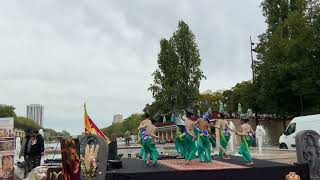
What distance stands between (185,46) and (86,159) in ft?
148

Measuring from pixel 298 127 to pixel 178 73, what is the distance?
2820 centimetres

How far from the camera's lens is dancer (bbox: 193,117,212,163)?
55.2ft

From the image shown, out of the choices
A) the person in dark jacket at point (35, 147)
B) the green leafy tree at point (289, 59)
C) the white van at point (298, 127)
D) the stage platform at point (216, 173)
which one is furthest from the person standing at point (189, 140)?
the green leafy tree at point (289, 59)

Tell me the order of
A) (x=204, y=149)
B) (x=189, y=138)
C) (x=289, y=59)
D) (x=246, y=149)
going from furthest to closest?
1. (x=289, y=59)
2. (x=204, y=149)
3. (x=189, y=138)
4. (x=246, y=149)

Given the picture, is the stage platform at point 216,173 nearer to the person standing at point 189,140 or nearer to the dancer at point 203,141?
the person standing at point 189,140

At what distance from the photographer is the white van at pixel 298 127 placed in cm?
2506

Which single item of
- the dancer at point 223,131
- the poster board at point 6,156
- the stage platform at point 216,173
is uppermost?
the dancer at point 223,131

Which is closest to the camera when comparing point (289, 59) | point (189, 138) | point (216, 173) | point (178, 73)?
point (216, 173)

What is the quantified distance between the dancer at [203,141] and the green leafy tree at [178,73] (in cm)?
3619

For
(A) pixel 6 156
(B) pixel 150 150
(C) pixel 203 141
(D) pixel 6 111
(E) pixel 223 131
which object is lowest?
(A) pixel 6 156

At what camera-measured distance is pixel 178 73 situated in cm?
5378

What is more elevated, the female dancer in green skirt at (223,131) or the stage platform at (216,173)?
the female dancer in green skirt at (223,131)

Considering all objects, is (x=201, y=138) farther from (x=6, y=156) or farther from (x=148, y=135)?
(x=6, y=156)

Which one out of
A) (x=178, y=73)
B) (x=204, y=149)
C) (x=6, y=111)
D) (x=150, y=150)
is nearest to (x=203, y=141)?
(x=204, y=149)
